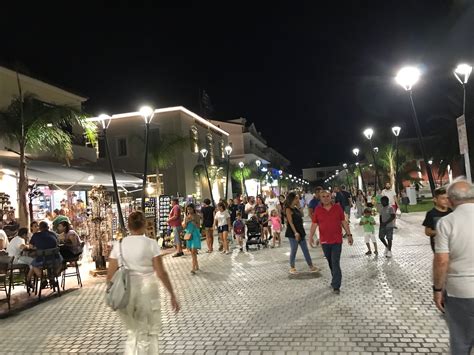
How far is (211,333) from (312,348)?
1484mm

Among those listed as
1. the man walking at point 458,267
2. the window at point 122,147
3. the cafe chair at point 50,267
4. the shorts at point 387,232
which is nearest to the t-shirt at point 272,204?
the shorts at point 387,232

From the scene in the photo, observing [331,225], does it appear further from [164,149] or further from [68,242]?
[164,149]

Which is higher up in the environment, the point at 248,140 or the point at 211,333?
the point at 248,140

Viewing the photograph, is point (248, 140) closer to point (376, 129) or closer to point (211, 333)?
point (376, 129)

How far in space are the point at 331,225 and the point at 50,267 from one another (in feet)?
19.6

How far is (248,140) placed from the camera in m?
57.7

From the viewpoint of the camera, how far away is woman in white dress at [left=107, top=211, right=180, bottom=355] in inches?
170

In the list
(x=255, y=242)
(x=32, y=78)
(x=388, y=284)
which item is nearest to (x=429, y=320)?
(x=388, y=284)

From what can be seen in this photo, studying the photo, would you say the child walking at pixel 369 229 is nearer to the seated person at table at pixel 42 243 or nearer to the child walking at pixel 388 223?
the child walking at pixel 388 223

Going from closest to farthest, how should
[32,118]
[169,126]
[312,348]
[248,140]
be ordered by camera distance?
[312,348] < [32,118] < [169,126] < [248,140]

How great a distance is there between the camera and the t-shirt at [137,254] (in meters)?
4.42

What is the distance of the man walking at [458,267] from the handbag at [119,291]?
2.68 meters

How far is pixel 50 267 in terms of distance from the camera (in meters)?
9.65

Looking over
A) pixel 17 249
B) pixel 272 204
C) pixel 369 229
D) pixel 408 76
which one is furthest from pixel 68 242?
pixel 408 76
